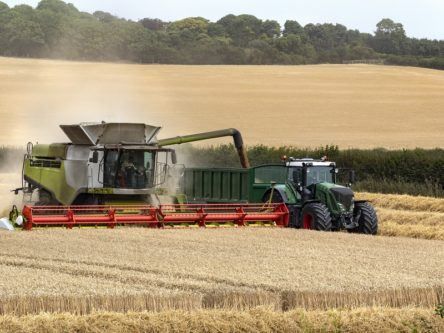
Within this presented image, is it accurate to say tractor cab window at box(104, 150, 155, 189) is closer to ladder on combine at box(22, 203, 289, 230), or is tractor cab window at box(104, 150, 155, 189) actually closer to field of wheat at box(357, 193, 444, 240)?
ladder on combine at box(22, 203, 289, 230)

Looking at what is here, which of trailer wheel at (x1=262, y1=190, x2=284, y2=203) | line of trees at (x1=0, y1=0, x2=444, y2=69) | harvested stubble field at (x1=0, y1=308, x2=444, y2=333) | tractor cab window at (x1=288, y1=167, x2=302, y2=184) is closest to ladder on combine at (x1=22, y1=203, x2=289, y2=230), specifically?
trailer wheel at (x1=262, y1=190, x2=284, y2=203)

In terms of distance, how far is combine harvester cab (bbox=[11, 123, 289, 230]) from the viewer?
2225 cm

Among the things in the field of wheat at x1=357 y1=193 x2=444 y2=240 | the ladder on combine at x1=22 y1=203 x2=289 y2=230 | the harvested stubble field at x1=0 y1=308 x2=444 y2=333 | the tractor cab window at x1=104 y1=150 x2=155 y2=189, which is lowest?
the field of wheat at x1=357 y1=193 x2=444 y2=240

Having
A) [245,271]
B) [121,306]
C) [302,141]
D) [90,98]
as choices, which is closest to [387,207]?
[90,98]

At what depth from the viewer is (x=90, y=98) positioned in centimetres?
3247

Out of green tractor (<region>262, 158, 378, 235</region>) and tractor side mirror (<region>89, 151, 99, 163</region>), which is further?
tractor side mirror (<region>89, 151, 99, 163</region>)

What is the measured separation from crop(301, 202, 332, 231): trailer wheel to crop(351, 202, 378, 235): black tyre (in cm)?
68

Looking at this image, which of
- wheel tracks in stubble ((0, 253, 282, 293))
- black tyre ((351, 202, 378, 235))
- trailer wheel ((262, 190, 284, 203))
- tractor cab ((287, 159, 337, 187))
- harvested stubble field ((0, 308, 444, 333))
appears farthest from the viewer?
trailer wheel ((262, 190, 284, 203))

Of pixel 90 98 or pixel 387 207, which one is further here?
pixel 90 98

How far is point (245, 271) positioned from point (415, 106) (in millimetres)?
49721

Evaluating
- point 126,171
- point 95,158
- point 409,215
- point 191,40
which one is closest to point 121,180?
point 126,171

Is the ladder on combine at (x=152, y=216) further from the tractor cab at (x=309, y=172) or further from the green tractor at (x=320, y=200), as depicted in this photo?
the tractor cab at (x=309, y=172)

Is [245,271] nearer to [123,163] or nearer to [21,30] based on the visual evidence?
[123,163]

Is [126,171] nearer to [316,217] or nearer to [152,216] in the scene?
[152,216]
